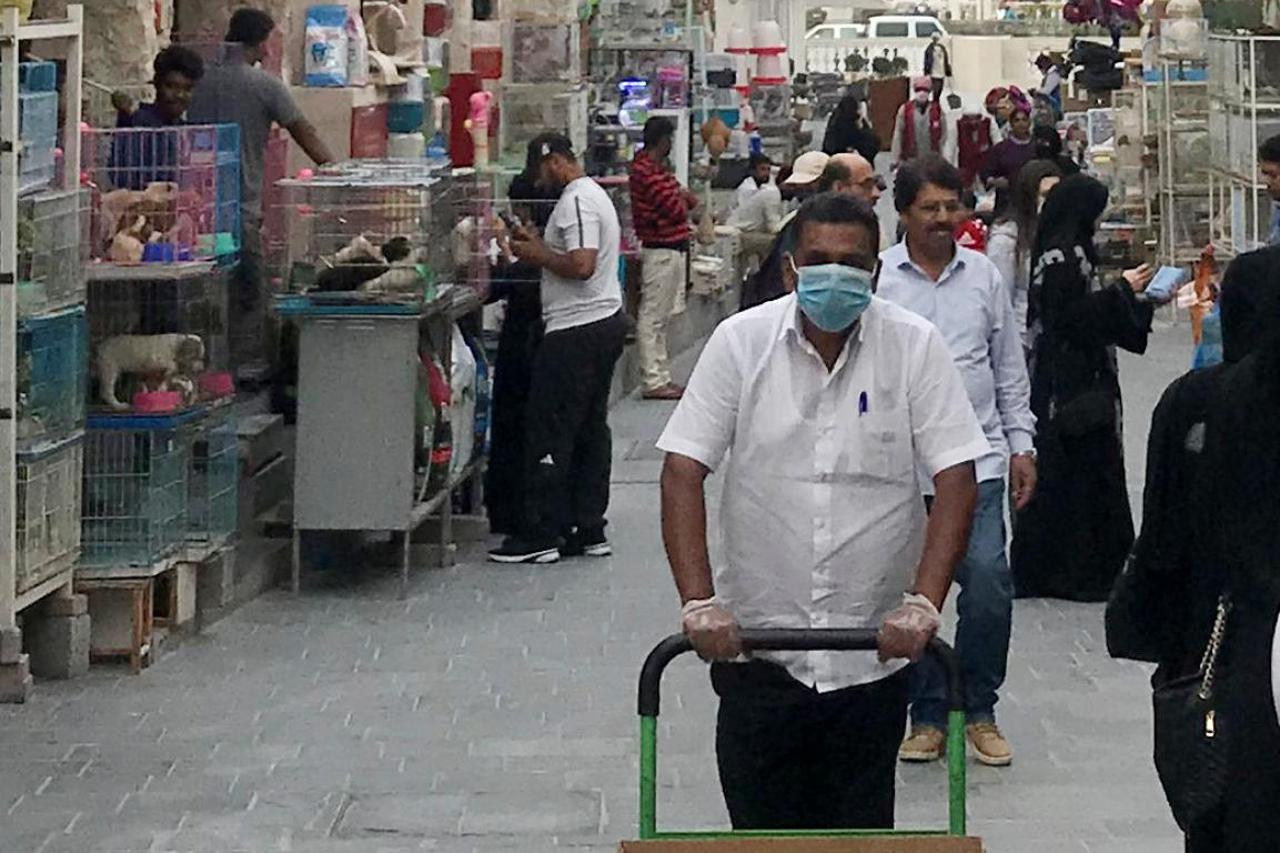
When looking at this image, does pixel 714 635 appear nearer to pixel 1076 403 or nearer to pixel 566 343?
pixel 1076 403

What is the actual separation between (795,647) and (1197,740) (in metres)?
0.67

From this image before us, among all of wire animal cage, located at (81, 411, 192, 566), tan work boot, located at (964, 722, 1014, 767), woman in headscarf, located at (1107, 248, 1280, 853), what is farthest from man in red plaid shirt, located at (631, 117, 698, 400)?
woman in headscarf, located at (1107, 248, 1280, 853)

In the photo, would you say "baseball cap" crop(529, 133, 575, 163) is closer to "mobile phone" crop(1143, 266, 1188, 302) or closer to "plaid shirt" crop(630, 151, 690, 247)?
"mobile phone" crop(1143, 266, 1188, 302)

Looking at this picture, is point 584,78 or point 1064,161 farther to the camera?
point 584,78

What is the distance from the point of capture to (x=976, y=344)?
707 cm

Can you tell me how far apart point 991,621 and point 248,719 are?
2.35m

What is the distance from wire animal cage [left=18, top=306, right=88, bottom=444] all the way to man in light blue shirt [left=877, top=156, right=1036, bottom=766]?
2.73 m

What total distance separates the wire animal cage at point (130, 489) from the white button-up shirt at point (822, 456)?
4.44m

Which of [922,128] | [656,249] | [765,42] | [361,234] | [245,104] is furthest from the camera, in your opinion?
[765,42]

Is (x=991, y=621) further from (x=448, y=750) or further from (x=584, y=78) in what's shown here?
(x=584, y=78)

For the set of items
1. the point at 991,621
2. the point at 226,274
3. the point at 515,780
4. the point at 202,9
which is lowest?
the point at 515,780

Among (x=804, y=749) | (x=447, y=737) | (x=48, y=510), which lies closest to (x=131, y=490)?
(x=48, y=510)

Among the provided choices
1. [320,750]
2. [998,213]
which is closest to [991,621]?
[320,750]

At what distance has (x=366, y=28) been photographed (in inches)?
575
